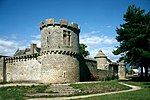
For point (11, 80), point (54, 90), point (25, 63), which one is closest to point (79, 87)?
point (54, 90)

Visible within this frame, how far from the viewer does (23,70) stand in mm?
31422

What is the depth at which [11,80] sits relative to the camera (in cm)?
3381

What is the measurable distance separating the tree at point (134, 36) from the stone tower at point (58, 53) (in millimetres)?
8753

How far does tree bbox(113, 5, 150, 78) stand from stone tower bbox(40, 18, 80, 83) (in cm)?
875

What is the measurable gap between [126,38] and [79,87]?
48.7 ft

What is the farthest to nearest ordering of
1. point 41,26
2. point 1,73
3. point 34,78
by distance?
point 1,73, point 34,78, point 41,26

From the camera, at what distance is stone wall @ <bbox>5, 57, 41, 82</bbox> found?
1155 inches

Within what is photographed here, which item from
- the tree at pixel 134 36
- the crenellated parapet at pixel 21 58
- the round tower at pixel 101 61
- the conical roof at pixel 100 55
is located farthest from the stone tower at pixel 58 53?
the conical roof at pixel 100 55

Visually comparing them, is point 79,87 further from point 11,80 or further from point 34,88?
point 11,80

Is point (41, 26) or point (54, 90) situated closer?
point (54, 90)

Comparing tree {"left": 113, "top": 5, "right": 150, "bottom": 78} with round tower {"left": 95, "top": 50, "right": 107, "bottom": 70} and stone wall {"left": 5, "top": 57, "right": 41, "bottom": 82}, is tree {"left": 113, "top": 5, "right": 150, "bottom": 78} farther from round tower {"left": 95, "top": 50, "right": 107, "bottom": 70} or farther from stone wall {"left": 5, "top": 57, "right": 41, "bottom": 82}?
stone wall {"left": 5, "top": 57, "right": 41, "bottom": 82}

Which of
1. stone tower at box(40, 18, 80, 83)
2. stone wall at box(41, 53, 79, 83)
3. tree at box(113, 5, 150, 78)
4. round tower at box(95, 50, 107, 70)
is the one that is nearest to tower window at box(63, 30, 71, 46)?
stone tower at box(40, 18, 80, 83)

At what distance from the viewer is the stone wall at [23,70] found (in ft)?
96.2

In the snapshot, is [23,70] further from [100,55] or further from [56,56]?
[100,55]
